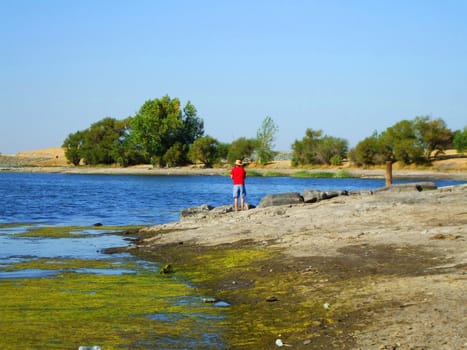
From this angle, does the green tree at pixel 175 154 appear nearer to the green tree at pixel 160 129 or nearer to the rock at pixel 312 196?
the green tree at pixel 160 129

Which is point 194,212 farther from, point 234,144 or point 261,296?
point 234,144

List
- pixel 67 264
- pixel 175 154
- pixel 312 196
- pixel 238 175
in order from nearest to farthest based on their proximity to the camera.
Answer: pixel 67 264, pixel 238 175, pixel 312 196, pixel 175 154

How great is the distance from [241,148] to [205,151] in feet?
28.0

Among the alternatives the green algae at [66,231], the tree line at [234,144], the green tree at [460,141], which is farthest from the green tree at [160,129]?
the green algae at [66,231]

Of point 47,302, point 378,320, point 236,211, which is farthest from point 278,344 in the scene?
point 236,211

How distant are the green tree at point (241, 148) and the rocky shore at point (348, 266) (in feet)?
385

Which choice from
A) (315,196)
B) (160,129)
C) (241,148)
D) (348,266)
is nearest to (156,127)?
(160,129)

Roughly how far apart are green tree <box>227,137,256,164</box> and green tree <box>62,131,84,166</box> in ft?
135

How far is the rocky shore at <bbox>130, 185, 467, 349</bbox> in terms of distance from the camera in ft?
32.2

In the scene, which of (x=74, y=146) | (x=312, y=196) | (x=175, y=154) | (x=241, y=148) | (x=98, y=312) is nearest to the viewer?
(x=98, y=312)

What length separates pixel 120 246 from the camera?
2295cm

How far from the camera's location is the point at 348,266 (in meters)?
14.3

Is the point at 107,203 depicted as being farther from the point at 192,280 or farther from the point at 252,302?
the point at 252,302

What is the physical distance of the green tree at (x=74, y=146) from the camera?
550 ft
